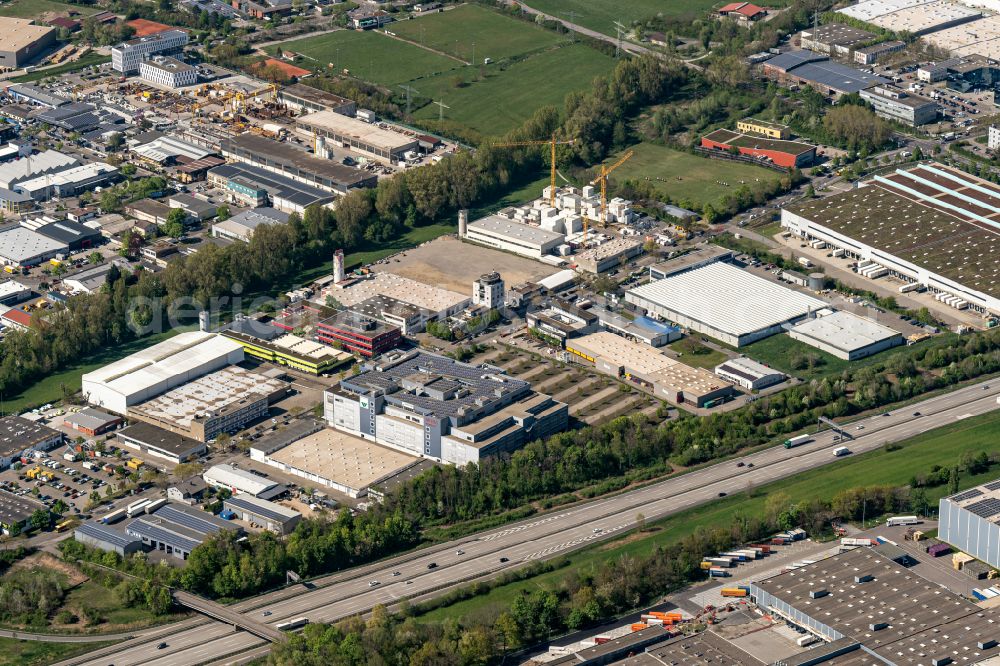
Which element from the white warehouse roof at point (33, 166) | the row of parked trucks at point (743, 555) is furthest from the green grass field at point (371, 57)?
the row of parked trucks at point (743, 555)

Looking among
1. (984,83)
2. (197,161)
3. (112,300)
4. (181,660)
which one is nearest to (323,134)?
(197,161)

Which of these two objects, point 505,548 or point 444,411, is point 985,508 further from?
point 444,411

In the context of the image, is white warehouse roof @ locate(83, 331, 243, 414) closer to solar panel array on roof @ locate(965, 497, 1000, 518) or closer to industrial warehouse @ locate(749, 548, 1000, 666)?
industrial warehouse @ locate(749, 548, 1000, 666)

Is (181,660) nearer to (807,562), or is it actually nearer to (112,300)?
(807,562)

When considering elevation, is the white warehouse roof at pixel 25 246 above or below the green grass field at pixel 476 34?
below

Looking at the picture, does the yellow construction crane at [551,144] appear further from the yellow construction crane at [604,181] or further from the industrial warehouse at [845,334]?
the industrial warehouse at [845,334]

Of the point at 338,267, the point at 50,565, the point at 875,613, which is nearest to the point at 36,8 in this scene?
the point at 338,267

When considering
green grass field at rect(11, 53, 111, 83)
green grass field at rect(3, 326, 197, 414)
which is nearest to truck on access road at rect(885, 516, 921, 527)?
green grass field at rect(3, 326, 197, 414)
